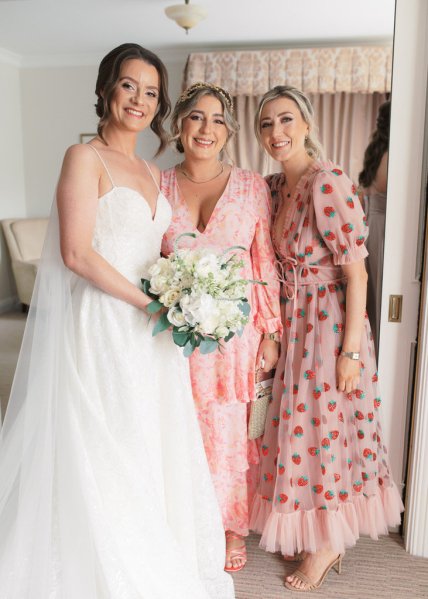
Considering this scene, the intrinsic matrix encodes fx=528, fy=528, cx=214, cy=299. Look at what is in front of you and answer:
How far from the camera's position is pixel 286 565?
2.10m

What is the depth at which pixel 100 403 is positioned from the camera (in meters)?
1.63

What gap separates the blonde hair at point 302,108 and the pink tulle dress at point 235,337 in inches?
8.4

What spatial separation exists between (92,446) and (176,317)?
47 cm

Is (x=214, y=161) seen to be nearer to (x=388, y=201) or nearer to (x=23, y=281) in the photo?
(x=388, y=201)

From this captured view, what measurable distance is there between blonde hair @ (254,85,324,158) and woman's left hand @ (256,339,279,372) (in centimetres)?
72

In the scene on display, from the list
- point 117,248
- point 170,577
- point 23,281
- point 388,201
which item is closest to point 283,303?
point 388,201

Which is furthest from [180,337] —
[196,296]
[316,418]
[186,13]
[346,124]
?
[346,124]

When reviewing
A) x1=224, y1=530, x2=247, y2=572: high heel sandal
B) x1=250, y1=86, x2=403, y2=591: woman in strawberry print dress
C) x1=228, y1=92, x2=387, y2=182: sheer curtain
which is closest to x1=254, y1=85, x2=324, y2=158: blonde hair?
x1=250, y1=86, x2=403, y2=591: woman in strawberry print dress

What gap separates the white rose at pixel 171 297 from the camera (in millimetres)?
1559

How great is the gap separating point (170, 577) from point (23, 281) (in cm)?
488

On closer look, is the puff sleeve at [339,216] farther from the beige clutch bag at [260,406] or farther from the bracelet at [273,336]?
the beige clutch bag at [260,406]

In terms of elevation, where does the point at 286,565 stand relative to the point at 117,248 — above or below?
below

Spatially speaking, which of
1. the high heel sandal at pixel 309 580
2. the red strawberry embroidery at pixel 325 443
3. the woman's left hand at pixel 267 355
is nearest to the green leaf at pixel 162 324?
the woman's left hand at pixel 267 355

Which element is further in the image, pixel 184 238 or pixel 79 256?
pixel 184 238
